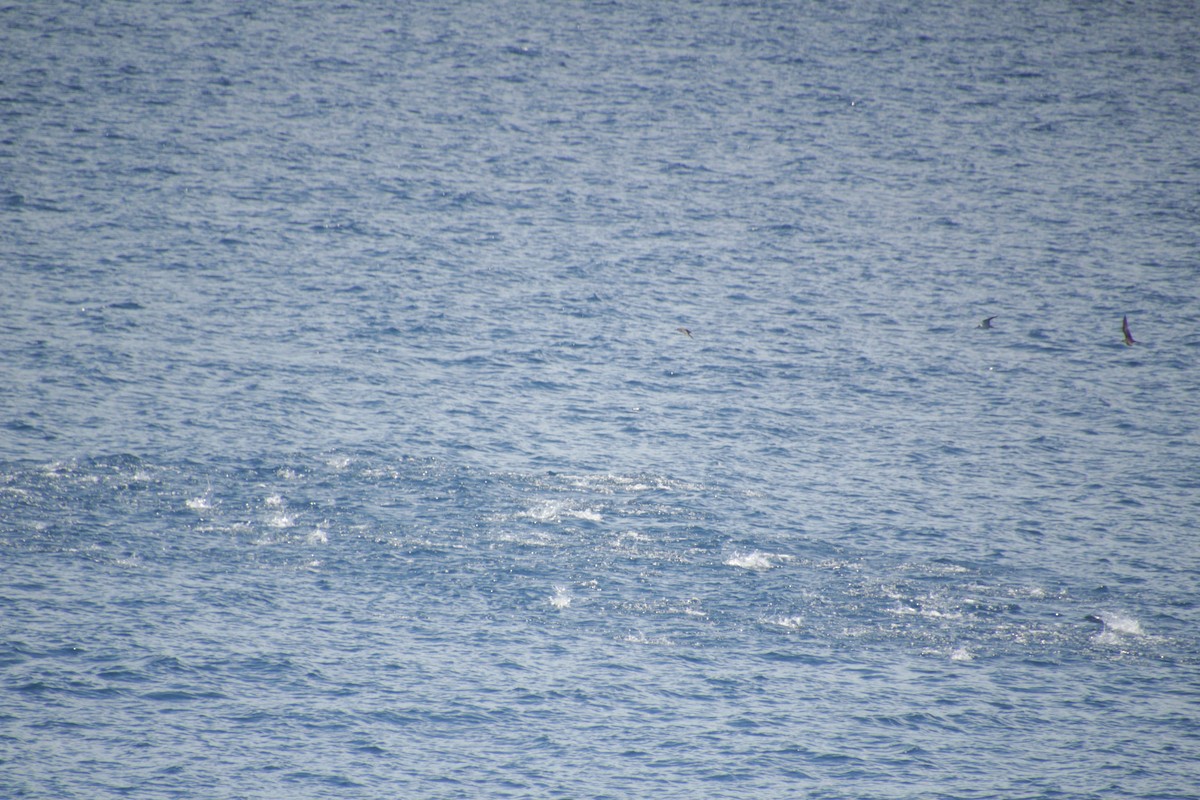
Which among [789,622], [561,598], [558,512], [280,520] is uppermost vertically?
[280,520]

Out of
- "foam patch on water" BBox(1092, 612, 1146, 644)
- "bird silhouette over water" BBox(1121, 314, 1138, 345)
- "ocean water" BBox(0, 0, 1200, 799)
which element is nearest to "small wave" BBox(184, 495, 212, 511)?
"ocean water" BBox(0, 0, 1200, 799)

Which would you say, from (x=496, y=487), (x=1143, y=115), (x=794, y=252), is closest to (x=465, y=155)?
(x=794, y=252)

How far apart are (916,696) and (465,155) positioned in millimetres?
50049

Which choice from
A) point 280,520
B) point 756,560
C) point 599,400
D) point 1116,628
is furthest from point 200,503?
point 1116,628

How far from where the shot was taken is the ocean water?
34.1 m

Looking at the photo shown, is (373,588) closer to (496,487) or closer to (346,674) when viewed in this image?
(346,674)

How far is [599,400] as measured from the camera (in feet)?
181

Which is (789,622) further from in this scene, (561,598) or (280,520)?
(280,520)

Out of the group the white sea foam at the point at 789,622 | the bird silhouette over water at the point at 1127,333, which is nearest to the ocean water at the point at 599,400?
the white sea foam at the point at 789,622

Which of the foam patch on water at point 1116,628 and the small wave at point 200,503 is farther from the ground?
the small wave at point 200,503

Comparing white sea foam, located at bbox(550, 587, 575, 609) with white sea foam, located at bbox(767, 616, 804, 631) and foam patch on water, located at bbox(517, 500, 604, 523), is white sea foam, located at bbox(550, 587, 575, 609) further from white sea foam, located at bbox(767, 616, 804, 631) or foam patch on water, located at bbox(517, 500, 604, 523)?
white sea foam, located at bbox(767, 616, 804, 631)

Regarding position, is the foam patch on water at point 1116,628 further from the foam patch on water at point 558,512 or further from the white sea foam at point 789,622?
the foam patch on water at point 558,512

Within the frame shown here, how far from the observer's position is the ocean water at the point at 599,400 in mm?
34062

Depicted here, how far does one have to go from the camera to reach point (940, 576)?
41.6 meters
